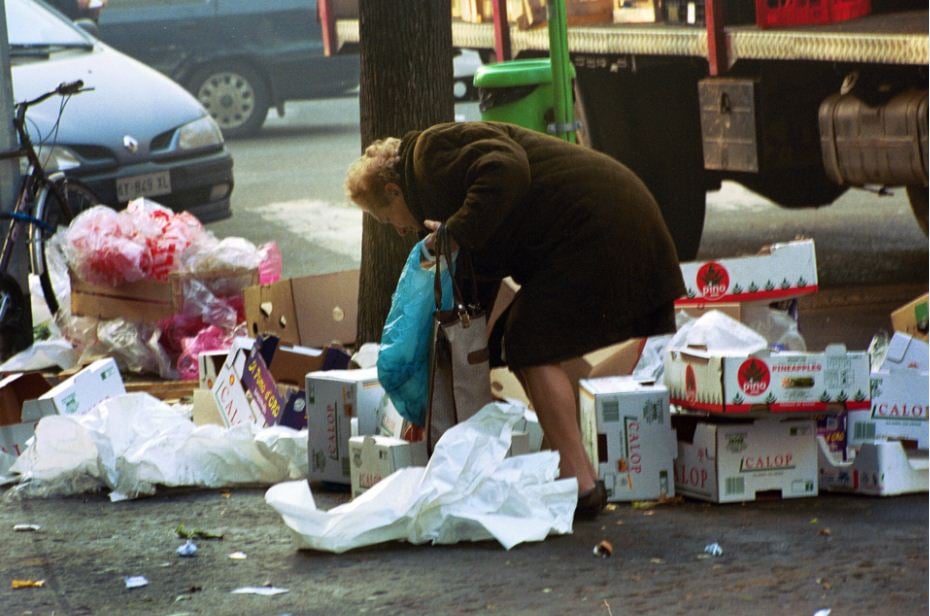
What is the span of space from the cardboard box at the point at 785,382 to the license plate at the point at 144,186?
16.9 feet

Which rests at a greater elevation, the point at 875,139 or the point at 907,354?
the point at 875,139

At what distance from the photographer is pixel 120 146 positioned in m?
9.37

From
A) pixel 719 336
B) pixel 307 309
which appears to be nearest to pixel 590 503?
pixel 719 336

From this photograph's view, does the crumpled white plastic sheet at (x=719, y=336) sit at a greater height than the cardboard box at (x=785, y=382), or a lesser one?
greater

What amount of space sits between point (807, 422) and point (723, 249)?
489 centimetres

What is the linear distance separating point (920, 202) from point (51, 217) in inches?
172

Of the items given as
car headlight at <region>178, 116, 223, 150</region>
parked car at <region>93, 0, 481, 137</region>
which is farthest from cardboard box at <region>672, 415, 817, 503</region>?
parked car at <region>93, 0, 481, 137</region>

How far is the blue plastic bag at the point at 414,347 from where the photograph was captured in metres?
4.98

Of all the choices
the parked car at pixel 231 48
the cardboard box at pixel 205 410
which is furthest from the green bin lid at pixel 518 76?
the parked car at pixel 231 48

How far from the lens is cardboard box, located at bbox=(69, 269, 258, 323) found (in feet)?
23.3

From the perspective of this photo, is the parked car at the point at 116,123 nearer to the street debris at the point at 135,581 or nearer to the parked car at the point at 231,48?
the street debris at the point at 135,581

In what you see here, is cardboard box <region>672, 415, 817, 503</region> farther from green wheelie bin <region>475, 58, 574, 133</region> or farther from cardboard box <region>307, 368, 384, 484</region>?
green wheelie bin <region>475, 58, 574, 133</region>

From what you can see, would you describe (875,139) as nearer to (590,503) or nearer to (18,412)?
(590,503)

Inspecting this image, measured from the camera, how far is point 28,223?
292 inches
